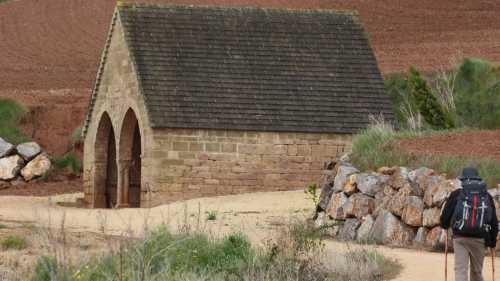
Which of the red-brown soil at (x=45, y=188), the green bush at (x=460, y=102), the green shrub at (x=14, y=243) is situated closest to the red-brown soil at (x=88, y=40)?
the red-brown soil at (x=45, y=188)

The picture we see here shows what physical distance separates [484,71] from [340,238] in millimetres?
14594

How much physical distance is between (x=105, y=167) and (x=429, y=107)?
7524 millimetres

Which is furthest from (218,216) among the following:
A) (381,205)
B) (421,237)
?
(421,237)

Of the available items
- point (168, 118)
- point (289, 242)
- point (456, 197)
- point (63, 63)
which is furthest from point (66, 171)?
point (456, 197)

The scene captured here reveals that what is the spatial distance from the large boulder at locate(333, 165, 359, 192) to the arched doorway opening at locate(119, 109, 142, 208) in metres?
9.18

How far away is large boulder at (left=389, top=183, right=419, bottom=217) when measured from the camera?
2403 centimetres

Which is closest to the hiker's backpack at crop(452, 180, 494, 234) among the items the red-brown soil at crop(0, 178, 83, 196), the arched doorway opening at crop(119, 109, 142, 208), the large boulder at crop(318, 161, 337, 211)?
the large boulder at crop(318, 161, 337, 211)

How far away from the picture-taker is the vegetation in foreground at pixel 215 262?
721 inches

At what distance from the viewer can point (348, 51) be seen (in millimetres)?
34969

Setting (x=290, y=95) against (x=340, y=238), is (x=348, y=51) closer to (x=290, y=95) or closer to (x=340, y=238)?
(x=290, y=95)

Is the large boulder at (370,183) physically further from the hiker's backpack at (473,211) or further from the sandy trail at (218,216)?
the hiker's backpack at (473,211)

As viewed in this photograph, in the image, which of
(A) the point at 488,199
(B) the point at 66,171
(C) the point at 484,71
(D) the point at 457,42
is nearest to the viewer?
(A) the point at 488,199

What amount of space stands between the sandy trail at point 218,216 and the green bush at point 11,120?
7.91 m

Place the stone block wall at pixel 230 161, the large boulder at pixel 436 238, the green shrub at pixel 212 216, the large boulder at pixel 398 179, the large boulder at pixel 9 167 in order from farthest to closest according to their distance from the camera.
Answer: the large boulder at pixel 9 167, the stone block wall at pixel 230 161, the green shrub at pixel 212 216, the large boulder at pixel 398 179, the large boulder at pixel 436 238
